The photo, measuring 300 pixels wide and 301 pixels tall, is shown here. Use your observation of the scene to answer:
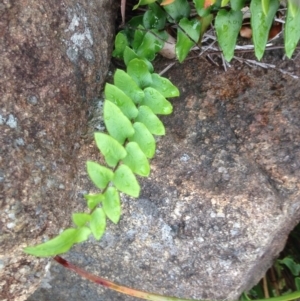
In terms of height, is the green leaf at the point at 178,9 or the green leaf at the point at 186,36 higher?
the green leaf at the point at 178,9

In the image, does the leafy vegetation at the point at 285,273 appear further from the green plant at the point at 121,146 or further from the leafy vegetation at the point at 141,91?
the green plant at the point at 121,146

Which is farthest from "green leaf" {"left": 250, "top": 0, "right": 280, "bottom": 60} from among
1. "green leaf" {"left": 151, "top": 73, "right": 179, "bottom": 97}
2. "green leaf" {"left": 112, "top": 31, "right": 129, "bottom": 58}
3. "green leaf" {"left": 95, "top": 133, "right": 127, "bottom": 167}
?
"green leaf" {"left": 95, "top": 133, "right": 127, "bottom": 167}

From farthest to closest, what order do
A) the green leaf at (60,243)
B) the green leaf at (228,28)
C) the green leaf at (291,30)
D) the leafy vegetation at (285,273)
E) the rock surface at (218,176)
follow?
the leafy vegetation at (285,273), the rock surface at (218,176), the green leaf at (228,28), the green leaf at (291,30), the green leaf at (60,243)

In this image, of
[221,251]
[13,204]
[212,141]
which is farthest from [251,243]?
[13,204]

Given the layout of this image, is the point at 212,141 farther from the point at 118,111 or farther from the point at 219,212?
the point at 118,111

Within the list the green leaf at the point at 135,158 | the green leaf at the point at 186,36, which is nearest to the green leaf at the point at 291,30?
the green leaf at the point at 186,36

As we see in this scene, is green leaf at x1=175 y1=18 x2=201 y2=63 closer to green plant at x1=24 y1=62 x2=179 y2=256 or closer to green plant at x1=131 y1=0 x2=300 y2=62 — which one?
green plant at x1=131 y1=0 x2=300 y2=62
